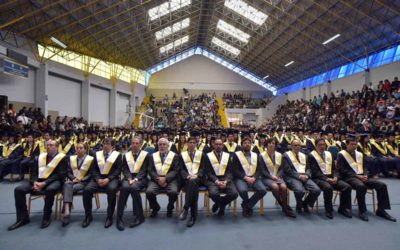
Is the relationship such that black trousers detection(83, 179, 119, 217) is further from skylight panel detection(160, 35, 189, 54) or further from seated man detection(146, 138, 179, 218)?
skylight panel detection(160, 35, 189, 54)

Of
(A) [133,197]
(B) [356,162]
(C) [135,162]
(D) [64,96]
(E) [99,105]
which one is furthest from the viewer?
(E) [99,105]

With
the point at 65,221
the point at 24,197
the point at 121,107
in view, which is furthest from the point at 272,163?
the point at 121,107

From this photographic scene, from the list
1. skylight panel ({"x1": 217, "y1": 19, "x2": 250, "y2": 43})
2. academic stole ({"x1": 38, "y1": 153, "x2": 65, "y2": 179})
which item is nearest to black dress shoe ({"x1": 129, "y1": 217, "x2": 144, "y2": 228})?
academic stole ({"x1": 38, "y1": 153, "x2": 65, "y2": 179})

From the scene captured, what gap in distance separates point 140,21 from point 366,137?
15.6 meters

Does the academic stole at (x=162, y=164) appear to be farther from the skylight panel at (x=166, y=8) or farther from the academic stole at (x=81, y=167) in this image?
the skylight panel at (x=166, y=8)

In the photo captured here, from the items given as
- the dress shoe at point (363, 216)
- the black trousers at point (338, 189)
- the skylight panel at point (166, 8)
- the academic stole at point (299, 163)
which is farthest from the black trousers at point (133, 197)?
the skylight panel at point (166, 8)

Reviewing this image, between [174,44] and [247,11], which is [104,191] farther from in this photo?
[174,44]

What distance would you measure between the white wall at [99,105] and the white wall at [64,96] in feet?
5.10

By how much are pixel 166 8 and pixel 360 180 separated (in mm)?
17850

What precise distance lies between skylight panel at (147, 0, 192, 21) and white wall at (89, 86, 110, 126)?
24.5 ft

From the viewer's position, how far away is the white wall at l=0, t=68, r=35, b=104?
13.3m

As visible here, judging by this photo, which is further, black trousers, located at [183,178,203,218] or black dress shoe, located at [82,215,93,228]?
black trousers, located at [183,178,203,218]

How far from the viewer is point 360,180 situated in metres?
4.83

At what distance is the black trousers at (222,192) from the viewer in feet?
14.9
